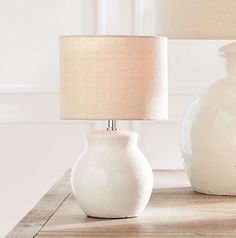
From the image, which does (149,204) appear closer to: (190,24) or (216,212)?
(216,212)

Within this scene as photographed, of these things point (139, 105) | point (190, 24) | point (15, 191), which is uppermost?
point (190, 24)

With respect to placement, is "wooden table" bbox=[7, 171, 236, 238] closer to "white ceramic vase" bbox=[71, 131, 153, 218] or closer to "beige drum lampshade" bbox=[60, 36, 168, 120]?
"white ceramic vase" bbox=[71, 131, 153, 218]

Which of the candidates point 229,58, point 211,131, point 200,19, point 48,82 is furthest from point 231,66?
point 48,82

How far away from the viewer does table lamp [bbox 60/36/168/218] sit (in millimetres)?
1414

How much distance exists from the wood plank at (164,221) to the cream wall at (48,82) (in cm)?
119

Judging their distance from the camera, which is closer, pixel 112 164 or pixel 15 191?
pixel 112 164

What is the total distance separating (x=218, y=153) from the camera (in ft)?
5.51

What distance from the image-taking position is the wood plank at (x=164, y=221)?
1331mm

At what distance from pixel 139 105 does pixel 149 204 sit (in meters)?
0.27

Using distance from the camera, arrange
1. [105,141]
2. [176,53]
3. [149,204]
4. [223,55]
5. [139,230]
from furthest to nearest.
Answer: [176,53], [223,55], [149,204], [105,141], [139,230]

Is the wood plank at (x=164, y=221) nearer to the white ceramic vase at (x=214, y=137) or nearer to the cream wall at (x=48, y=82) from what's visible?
the white ceramic vase at (x=214, y=137)

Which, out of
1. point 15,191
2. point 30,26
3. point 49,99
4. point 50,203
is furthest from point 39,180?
point 50,203

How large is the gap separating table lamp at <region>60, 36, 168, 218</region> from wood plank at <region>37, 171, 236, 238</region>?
43 millimetres

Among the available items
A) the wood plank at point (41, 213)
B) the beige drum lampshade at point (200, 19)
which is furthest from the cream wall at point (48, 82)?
the beige drum lampshade at point (200, 19)
